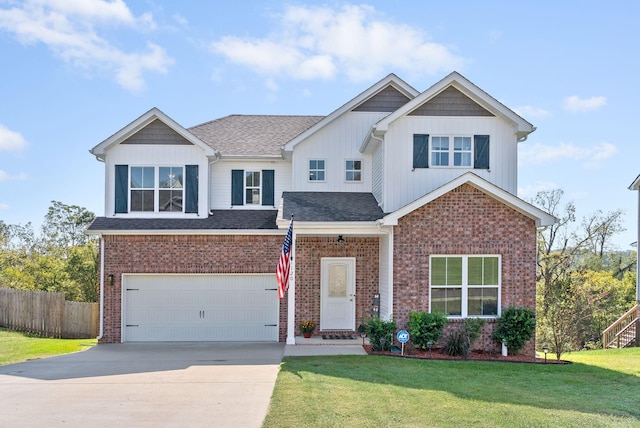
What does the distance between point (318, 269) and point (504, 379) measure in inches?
270

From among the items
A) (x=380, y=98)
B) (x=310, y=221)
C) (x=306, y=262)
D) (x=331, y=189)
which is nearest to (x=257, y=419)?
(x=310, y=221)

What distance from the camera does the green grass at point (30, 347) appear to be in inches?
563

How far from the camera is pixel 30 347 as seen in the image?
54.1ft

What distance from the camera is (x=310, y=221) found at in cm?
1433

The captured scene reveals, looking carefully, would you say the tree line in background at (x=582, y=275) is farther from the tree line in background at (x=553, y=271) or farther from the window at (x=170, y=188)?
the window at (x=170, y=188)

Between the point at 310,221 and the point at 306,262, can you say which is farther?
the point at 306,262

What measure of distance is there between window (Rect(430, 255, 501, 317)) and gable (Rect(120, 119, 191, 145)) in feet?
27.0

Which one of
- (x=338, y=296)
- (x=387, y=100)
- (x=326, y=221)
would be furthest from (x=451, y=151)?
(x=338, y=296)

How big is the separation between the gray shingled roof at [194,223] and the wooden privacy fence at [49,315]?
4367mm

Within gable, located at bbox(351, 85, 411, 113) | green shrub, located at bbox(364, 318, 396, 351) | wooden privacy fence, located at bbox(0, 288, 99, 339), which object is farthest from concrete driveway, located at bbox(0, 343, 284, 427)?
gable, located at bbox(351, 85, 411, 113)

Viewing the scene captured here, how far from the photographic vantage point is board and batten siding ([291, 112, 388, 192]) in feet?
56.5

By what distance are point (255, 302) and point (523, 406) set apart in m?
9.54

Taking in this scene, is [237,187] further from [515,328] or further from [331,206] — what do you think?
[515,328]

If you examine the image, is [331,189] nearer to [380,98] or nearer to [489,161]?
[380,98]
